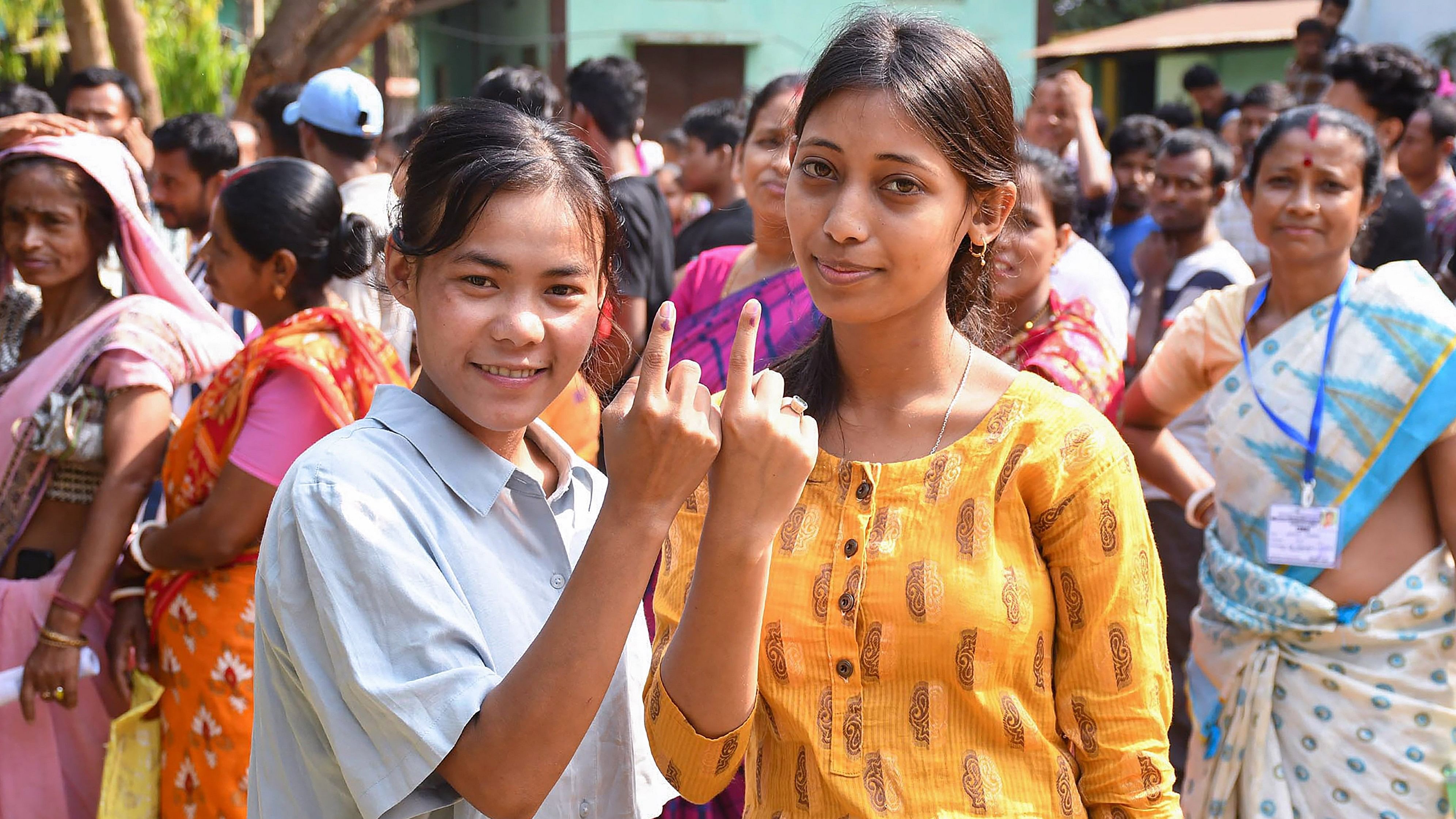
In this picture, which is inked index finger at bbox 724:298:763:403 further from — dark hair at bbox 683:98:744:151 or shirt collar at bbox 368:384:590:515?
dark hair at bbox 683:98:744:151

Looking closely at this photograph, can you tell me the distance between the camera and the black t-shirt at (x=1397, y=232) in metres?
4.25

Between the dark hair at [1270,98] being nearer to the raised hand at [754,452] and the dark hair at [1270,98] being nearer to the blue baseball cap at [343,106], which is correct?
the blue baseball cap at [343,106]

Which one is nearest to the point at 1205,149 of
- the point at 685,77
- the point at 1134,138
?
the point at 1134,138

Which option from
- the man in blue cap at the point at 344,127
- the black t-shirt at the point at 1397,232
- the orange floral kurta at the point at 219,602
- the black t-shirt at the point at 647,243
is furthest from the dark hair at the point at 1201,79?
the orange floral kurta at the point at 219,602

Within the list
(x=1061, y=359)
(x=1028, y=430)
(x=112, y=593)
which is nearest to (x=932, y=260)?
(x=1028, y=430)

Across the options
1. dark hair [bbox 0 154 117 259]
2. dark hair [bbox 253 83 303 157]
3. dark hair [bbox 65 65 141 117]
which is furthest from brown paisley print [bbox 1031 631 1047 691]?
dark hair [bbox 65 65 141 117]

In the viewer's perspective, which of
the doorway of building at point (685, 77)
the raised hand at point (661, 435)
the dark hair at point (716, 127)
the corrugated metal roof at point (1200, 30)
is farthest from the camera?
the doorway of building at point (685, 77)

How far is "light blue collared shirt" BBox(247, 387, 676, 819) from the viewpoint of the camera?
1.30m

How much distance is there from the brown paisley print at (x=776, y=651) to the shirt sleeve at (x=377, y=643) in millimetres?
416

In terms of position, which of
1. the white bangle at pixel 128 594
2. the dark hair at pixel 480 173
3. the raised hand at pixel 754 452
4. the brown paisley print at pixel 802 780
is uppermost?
the dark hair at pixel 480 173

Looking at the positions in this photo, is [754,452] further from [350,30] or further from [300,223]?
[350,30]

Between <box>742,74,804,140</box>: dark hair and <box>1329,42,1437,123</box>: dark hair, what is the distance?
323 cm

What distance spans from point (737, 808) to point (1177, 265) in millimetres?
3344

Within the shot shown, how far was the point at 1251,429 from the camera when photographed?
2.93 metres
